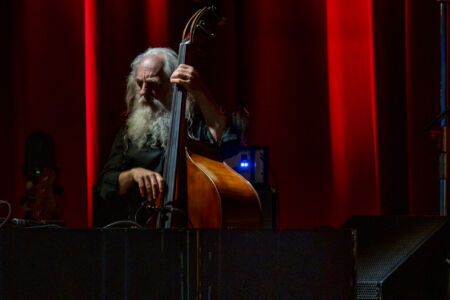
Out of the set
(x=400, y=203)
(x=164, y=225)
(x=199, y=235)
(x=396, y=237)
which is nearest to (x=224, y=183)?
(x=164, y=225)

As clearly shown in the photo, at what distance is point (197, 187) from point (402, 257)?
60cm

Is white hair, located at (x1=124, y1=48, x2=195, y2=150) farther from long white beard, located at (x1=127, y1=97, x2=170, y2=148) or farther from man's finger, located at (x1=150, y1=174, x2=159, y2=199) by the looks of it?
man's finger, located at (x1=150, y1=174, x2=159, y2=199)

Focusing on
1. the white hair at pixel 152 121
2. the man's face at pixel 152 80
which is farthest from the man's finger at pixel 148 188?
the man's face at pixel 152 80

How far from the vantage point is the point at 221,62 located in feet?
12.7

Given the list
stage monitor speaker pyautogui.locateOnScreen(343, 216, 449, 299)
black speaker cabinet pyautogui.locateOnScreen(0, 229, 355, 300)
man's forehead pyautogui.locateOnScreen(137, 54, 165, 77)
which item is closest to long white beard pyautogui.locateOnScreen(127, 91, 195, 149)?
man's forehead pyautogui.locateOnScreen(137, 54, 165, 77)

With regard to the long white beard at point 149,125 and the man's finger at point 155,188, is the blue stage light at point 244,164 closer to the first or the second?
the long white beard at point 149,125

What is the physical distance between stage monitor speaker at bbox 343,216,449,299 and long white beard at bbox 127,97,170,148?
0.82m

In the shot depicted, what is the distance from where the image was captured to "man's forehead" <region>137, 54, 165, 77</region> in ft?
8.25

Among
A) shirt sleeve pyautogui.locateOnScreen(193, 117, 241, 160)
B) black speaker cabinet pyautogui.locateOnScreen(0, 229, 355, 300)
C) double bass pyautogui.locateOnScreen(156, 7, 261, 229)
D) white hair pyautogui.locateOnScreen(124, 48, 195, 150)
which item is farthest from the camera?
white hair pyautogui.locateOnScreen(124, 48, 195, 150)

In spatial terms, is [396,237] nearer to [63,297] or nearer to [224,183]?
[224,183]

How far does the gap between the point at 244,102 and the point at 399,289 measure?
230 centimetres

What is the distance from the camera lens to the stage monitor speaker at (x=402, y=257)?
1.69 metres

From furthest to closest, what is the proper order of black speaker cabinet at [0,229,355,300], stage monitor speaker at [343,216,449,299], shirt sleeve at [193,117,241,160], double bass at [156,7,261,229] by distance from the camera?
shirt sleeve at [193,117,241,160] → double bass at [156,7,261,229] → stage monitor speaker at [343,216,449,299] → black speaker cabinet at [0,229,355,300]

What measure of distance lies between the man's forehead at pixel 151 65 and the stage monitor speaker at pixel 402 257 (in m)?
0.97
